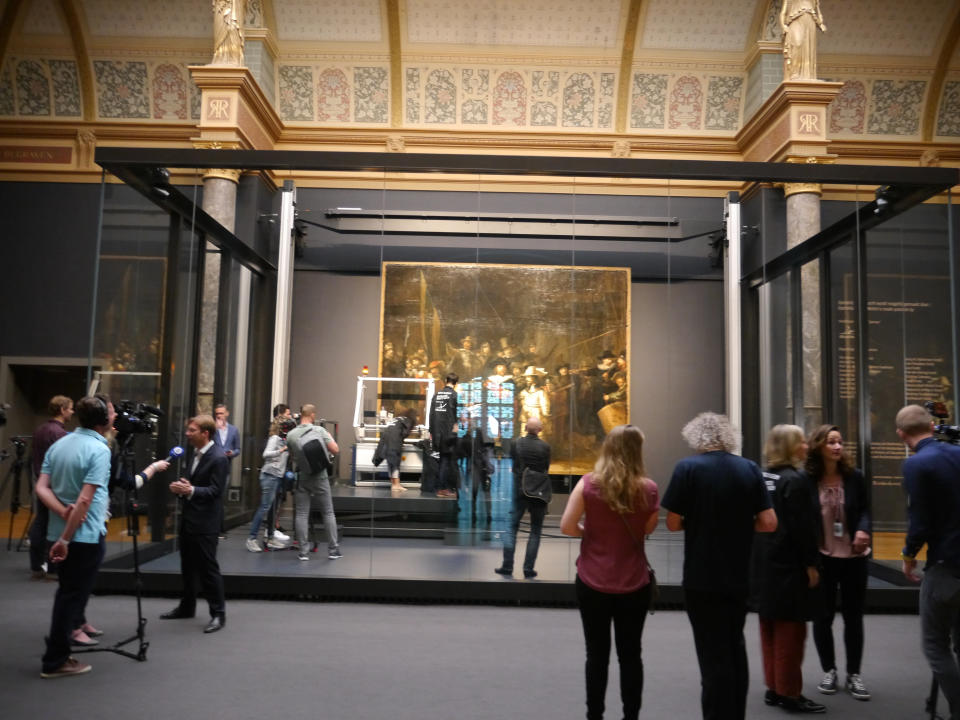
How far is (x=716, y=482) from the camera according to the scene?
3.79 metres

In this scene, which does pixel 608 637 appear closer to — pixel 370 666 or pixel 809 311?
pixel 370 666

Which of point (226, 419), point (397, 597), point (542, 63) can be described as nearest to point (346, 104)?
point (542, 63)

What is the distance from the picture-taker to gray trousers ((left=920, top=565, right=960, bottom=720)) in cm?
406

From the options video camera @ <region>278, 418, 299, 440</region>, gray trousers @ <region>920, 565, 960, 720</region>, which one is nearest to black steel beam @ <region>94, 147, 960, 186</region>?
video camera @ <region>278, 418, 299, 440</region>

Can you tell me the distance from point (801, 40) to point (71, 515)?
12368mm

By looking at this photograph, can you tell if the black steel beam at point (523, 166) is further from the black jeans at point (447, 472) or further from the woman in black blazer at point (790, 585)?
the woman in black blazer at point (790, 585)

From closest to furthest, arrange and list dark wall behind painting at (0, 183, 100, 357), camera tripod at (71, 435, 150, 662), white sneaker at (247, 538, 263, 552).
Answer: camera tripod at (71, 435, 150, 662) → white sneaker at (247, 538, 263, 552) → dark wall behind painting at (0, 183, 100, 357)

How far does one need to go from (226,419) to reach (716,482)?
6.99 m

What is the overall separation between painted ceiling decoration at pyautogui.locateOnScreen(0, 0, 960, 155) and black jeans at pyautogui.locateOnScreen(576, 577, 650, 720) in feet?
40.1

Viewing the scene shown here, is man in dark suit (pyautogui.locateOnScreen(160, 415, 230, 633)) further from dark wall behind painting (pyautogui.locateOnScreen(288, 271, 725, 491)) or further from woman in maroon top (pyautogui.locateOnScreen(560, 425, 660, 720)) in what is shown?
woman in maroon top (pyautogui.locateOnScreen(560, 425, 660, 720))

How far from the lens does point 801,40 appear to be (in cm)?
1252

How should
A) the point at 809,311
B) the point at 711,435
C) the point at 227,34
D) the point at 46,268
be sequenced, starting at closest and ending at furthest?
the point at 711,435 < the point at 809,311 < the point at 227,34 < the point at 46,268

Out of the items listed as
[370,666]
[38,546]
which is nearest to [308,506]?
[38,546]

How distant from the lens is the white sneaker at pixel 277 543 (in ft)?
27.9
